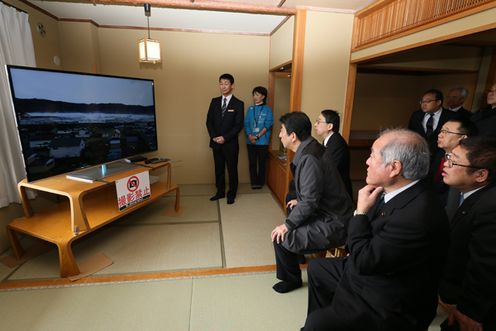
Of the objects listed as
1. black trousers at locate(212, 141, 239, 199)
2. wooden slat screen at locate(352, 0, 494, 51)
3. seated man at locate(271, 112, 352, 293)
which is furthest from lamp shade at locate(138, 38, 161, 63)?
wooden slat screen at locate(352, 0, 494, 51)

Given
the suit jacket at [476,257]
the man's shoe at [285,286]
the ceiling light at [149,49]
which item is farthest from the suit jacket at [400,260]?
the ceiling light at [149,49]

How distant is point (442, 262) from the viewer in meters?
1.01

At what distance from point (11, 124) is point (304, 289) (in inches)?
110

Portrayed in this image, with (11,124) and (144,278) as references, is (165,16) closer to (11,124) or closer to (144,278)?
(11,124)

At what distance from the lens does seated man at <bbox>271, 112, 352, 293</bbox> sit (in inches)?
64.4

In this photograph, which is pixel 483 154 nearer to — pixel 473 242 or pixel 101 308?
pixel 473 242

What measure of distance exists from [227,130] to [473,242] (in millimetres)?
2769

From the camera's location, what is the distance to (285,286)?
1.84 m

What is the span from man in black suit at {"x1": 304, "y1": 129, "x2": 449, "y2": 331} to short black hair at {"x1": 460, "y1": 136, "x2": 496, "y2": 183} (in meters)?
0.56

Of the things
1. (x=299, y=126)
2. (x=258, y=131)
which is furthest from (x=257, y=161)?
Answer: (x=299, y=126)

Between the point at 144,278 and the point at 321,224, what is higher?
the point at 321,224

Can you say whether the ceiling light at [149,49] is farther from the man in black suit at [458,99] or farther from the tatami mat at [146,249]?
the man in black suit at [458,99]

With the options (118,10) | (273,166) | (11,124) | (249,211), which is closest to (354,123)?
(273,166)

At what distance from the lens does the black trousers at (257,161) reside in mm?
3945
